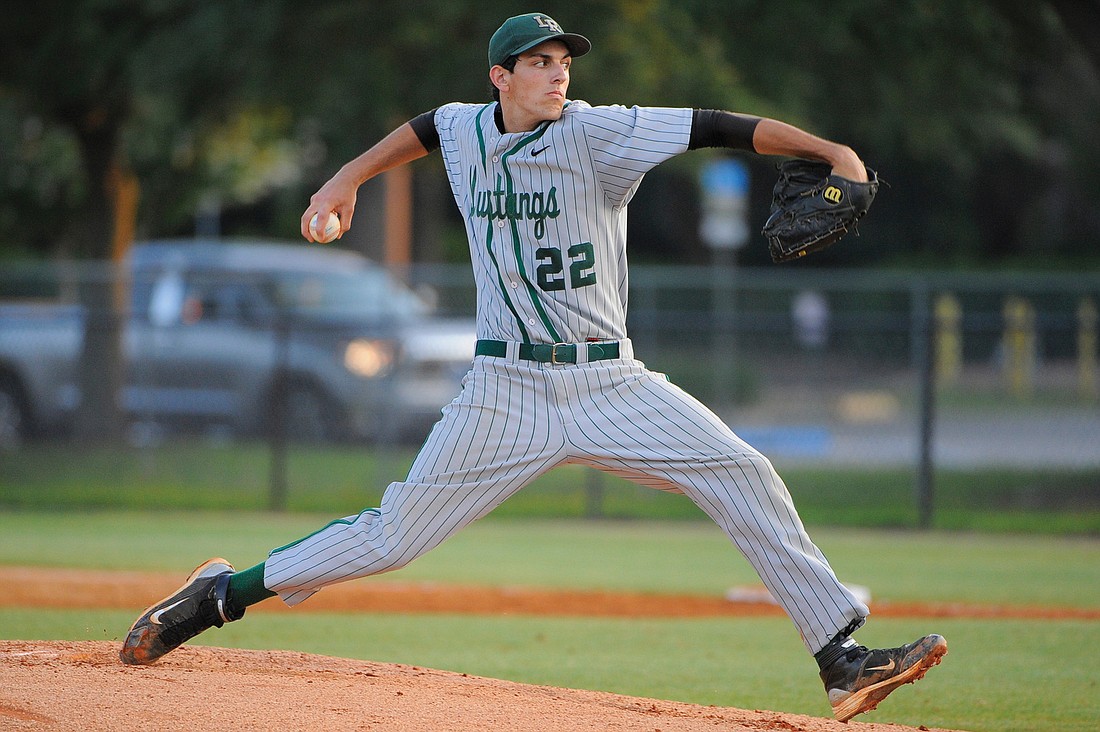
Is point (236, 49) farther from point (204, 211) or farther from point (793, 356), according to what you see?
Result: point (204, 211)

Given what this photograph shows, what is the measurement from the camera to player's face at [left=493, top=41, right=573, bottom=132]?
469 centimetres

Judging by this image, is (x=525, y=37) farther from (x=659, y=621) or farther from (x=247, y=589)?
(x=659, y=621)

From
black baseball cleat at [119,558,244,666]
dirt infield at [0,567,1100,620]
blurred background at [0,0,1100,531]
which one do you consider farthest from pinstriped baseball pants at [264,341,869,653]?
blurred background at [0,0,1100,531]

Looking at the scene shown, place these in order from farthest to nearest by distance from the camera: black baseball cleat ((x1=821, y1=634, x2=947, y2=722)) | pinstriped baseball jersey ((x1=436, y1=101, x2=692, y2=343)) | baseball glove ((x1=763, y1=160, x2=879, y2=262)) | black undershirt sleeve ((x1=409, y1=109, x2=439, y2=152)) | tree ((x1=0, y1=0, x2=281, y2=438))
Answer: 1. tree ((x1=0, y1=0, x2=281, y2=438))
2. black undershirt sleeve ((x1=409, y1=109, x2=439, y2=152))
3. pinstriped baseball jersey ((x1=436, y1=101, x2=692, y2=343))
4. black baseball cleat ((x1=821, y1=634, x2=947, y2=722))
5. baseball glove ((x1=763, y1=160, x2=879, y2=262))

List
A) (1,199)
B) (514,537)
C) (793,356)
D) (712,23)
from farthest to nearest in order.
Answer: (1,199), (793,356), (712,23), (514,537)

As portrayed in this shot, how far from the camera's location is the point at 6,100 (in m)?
19.3

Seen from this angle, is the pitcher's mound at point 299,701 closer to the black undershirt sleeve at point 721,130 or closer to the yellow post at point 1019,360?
the black undershirt sleeve at point 721,130

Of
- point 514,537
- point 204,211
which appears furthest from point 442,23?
point 204,211

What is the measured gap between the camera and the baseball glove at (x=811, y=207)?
4.38 metres

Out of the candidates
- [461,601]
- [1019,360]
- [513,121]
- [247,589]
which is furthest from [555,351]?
[1019,360]

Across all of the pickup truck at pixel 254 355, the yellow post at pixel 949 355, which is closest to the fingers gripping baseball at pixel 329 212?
the pickup truck at pixel 254 355

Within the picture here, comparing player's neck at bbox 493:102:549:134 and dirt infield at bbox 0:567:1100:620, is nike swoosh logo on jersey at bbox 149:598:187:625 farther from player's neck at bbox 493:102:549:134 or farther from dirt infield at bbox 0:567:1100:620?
dirt infield at bbox 0:567:1100:620

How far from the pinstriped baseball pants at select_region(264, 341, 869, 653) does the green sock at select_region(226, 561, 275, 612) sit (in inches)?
2.7

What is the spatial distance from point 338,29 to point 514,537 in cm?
573
